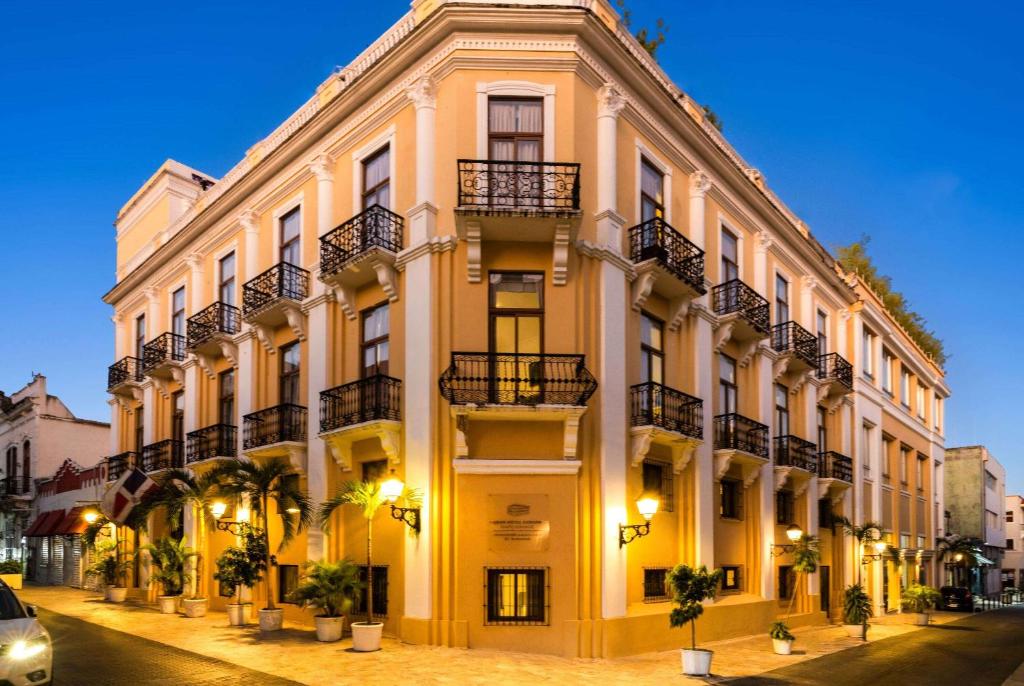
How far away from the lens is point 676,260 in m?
19.9

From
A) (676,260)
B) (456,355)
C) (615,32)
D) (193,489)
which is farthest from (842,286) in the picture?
(193,489)

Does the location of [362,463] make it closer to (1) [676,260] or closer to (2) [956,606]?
(1) [676,260]

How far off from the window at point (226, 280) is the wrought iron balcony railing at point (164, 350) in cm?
310

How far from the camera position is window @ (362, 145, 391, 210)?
19703 mm

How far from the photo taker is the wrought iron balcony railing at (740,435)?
73.2 ft

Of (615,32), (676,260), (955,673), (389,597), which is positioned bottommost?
(955,673)

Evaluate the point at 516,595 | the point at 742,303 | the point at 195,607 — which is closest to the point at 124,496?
the point at 195,607

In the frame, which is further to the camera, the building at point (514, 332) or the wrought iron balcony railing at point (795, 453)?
the wrought iron balcony railing at point (795, 453)

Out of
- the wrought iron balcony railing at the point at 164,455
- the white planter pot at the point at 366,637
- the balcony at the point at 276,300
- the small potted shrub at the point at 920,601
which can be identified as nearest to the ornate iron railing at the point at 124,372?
the wrought iron balcony railing at the point at 164,455

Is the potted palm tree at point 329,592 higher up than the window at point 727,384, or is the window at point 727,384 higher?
the window at point 727,384

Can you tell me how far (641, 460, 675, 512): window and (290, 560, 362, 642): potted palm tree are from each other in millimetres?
6612

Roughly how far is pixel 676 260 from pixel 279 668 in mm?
11822

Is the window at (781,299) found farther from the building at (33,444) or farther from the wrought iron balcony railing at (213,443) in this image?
the building at (33,444)

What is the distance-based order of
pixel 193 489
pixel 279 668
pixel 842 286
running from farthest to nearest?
pixel 842 286, pixel 193 489, pixel 279 668
